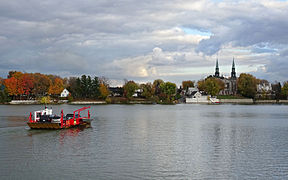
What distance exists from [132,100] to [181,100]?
3897 centimetres

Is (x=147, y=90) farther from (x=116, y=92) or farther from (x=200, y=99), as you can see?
(x=200, y=99)

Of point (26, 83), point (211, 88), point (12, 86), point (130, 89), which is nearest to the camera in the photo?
point (12, 86)

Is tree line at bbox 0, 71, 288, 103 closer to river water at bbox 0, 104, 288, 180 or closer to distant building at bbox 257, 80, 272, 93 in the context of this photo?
distant building at bbox 257, 80, 272, 93

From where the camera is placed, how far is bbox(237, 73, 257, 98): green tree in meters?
171

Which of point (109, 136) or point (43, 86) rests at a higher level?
point (43, 86)

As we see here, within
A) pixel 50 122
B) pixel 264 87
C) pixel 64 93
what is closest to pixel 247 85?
pixel 264 87

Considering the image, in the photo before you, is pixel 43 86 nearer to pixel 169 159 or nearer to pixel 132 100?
pixel 132 100

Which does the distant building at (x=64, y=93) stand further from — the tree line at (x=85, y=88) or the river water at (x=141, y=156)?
the river water at (x=141, y=156)

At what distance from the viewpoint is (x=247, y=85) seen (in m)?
171

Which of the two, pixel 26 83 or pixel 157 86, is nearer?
pixel 26 83

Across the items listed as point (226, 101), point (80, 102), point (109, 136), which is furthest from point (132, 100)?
point (109, 136)

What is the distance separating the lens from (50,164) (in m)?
21.4

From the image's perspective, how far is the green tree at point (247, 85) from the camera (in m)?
171

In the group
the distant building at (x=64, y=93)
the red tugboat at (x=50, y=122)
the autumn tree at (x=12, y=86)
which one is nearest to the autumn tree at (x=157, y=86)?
the distant building at (x=64, y=93)
